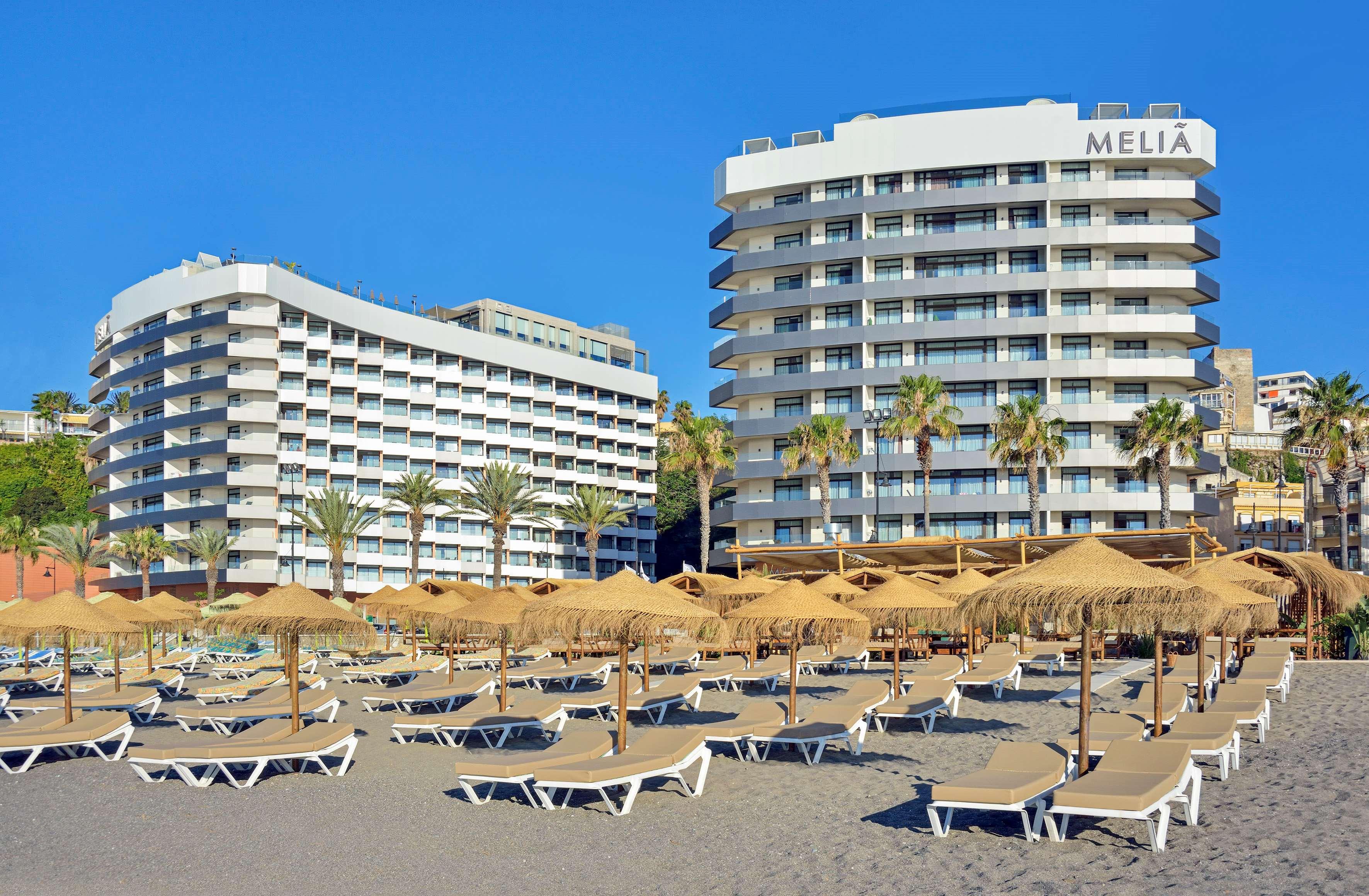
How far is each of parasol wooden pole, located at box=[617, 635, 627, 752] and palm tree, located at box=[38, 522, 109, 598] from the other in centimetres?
6069

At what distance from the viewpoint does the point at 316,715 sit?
19.1 meters

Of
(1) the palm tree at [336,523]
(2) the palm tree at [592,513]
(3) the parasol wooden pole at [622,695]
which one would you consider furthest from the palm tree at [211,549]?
(3) the parasol wooden pole at [622,695]

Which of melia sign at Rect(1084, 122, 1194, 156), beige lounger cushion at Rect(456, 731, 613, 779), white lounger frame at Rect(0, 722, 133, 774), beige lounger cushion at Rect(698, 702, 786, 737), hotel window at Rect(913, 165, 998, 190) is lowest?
white lounger frame at Rect(0, 722, 133, 774)

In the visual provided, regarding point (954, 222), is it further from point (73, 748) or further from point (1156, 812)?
point (1156, 812)

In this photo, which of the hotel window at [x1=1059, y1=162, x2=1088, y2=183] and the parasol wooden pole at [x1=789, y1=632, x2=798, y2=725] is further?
the hotel window at [x1=1059, y1=162, x2=1088, y2=183]

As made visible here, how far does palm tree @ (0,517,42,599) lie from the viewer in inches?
2825

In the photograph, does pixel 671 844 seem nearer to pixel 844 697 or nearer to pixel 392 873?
pixel 392 873

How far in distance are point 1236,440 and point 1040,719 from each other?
101 m

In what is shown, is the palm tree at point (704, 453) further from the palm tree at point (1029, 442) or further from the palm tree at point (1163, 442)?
the palm tree at point (1163, 442)

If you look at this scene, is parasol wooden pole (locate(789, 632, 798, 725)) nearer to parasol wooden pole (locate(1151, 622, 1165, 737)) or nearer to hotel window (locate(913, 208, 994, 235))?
parasol wooden pole (locate(1151, 622, 1165, 737))

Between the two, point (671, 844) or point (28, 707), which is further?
point (28, 707)

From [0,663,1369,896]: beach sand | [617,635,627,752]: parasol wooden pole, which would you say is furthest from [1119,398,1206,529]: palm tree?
[617,635,627,752]: parasol wooden pole

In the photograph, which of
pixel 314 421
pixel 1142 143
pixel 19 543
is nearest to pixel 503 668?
pixel 1142 143

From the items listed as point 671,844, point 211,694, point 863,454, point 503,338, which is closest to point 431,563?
point 503,338
